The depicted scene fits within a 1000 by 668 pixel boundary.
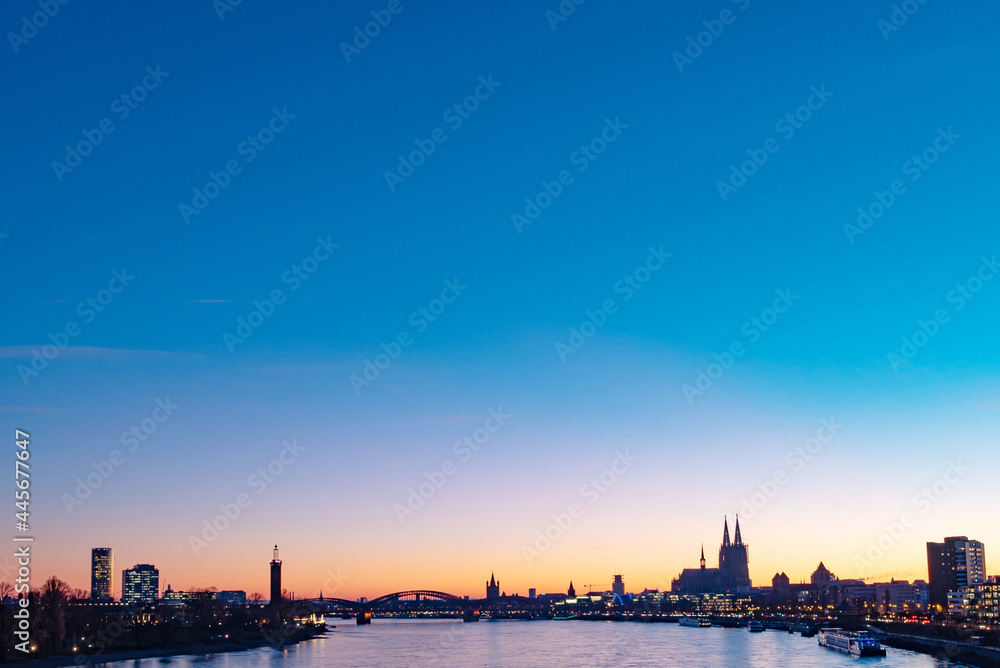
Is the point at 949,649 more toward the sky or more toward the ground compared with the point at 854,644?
more toward the sky

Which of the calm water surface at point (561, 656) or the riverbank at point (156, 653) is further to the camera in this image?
the calm water surface at point (561, 656)

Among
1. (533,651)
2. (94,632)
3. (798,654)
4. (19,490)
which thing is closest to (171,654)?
(94,632)

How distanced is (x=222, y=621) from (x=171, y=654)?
4909 centimetres

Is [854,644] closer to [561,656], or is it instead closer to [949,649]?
[949,649]

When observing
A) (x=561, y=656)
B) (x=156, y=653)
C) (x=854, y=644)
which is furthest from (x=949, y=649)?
(x=156, y=653)

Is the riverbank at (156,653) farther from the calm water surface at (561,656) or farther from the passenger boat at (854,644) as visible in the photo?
the passenger boat at (854,644)

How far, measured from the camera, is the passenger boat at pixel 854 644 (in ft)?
332

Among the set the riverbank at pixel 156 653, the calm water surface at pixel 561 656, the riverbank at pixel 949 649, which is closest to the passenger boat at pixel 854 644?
the calm water surface at pixel 561 656

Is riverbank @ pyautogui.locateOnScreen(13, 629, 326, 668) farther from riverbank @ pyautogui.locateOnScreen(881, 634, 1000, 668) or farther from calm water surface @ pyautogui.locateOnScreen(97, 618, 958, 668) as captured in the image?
riverbank @ pyautogui.locateOnScreen(881, 634, 1000, 668)

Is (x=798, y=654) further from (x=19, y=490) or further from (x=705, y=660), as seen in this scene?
(x=19, y=490)

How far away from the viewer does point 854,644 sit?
104 metres

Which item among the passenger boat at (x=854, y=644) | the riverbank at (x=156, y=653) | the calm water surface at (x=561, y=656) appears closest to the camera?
the riverbank at (x=156, y=653)

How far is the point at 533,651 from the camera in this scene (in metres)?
115

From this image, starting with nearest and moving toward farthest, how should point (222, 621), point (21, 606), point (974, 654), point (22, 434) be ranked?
point (22, 434), point (21, 606), point (974, 654), point (222, 621)
